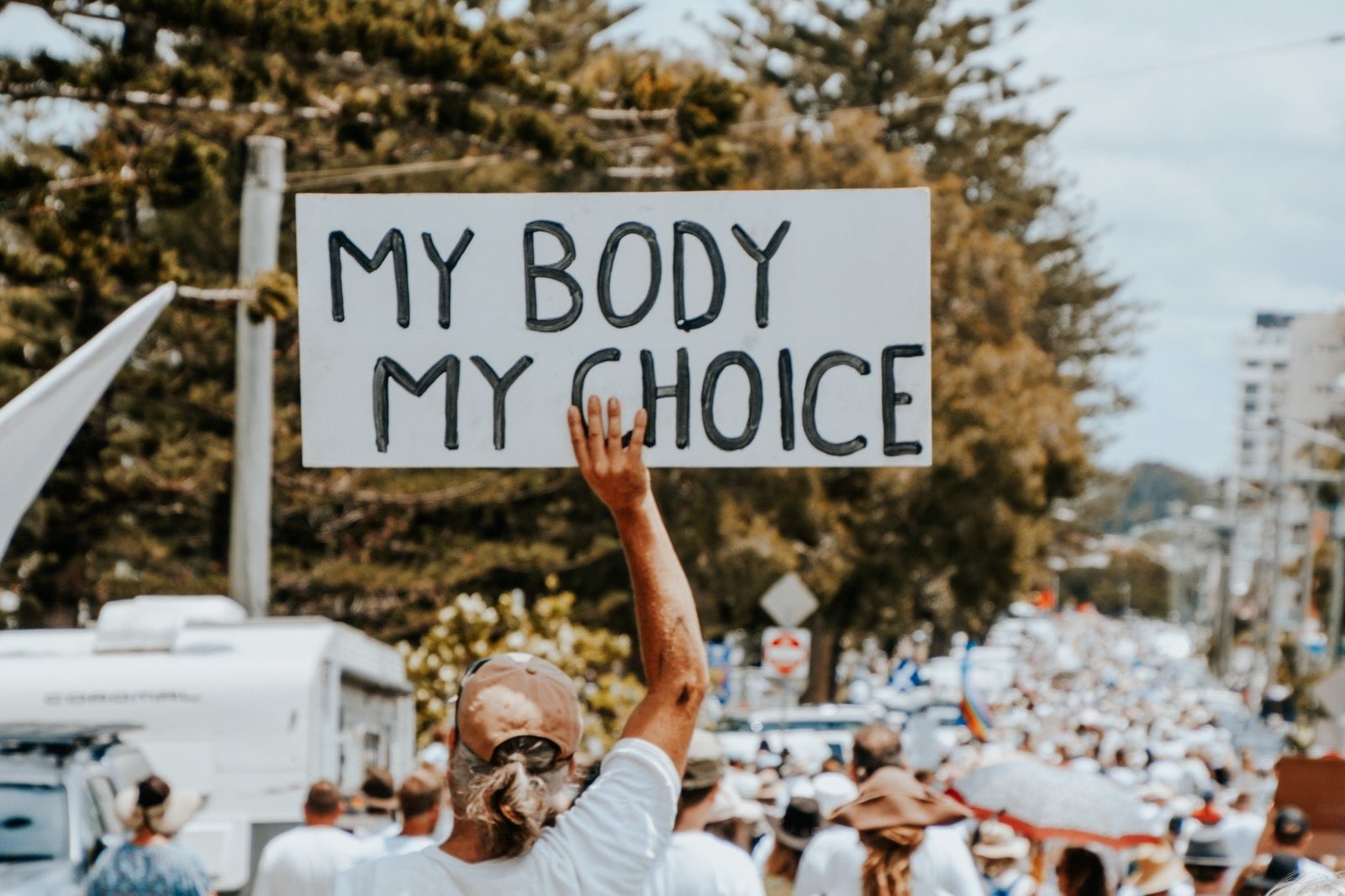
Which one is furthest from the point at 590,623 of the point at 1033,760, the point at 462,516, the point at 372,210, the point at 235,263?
the point at 372,210

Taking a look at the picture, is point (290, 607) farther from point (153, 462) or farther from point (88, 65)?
point (88, 65)

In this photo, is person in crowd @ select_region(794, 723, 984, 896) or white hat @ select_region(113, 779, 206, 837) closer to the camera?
person in crowd @ select_region(794, 723, 984, 896)

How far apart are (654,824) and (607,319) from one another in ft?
3.04

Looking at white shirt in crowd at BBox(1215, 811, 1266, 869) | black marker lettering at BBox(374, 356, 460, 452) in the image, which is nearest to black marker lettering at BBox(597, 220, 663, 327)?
black marker lettering at BBox(374, 356, 460, 452)

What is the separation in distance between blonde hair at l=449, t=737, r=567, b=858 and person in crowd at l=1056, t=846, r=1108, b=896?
3536mm

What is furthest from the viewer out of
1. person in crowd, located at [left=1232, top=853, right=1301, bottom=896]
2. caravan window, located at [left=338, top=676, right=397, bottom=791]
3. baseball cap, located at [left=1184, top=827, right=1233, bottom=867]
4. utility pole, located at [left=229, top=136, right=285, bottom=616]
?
utility pole, located at [left=229, top=136, right=285, bottom=616]

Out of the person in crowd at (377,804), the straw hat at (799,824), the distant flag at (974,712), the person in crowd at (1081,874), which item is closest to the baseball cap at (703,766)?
the person in crowd at (1081,874)

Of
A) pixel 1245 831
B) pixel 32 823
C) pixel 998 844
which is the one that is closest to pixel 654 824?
pixel 998 844

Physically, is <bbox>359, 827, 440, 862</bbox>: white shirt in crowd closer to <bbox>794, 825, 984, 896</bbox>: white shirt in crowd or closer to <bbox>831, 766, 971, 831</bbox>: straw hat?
<bbox>794, 825, 984, 896</bbox>: white shirt in crowd

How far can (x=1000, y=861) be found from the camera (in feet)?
27.2

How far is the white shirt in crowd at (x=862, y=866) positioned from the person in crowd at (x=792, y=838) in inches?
31.1

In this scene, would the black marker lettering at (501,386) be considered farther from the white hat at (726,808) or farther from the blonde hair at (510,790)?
the white hat at (726,808)

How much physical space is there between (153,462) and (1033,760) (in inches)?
658

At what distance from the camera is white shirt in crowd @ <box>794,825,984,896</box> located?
577 cm
